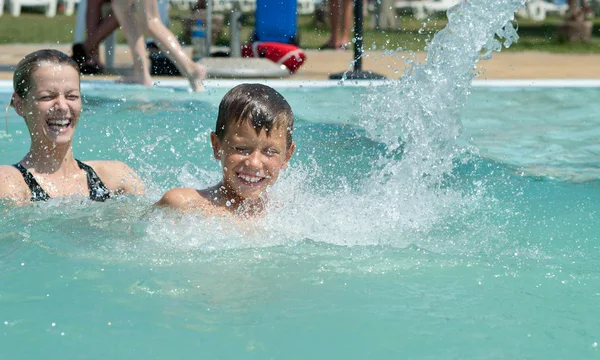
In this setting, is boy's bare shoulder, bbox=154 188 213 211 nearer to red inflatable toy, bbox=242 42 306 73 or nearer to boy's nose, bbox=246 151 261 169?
boy's nose, bbox=246 151 261 169

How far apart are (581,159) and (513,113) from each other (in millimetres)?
1426

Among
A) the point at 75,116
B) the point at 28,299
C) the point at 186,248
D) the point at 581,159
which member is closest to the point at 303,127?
the point at 581,159

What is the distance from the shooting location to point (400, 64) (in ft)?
30.9

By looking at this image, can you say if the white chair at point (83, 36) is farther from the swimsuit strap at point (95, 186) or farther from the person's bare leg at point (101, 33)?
the swimsuit strap at point (95, 186)

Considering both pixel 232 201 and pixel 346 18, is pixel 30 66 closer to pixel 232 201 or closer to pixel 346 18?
pixel 232 201

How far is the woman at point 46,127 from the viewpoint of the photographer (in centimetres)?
377

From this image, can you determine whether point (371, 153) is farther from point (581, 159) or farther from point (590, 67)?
point (590, 67)

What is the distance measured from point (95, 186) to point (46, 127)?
1.23ft

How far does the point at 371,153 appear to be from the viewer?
537cm

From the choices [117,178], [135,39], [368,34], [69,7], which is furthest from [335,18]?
[69,7]

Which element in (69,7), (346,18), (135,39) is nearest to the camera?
(135,39)

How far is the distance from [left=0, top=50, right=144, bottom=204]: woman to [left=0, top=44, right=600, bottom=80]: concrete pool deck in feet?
13.4

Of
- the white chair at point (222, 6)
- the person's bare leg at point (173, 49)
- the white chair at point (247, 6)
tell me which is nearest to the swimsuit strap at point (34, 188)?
the person's bare leg at point (173, 49)

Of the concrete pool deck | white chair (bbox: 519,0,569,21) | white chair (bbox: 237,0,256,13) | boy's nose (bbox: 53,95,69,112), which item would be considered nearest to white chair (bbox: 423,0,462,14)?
white chair (bbox: 519,0,569,21)
